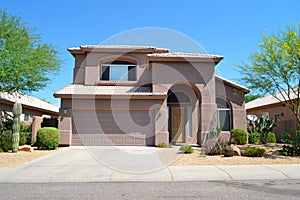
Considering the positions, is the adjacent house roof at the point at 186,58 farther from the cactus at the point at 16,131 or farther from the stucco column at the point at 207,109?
the cactus at the point at 16,131

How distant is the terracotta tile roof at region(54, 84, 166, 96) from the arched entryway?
7.23ft

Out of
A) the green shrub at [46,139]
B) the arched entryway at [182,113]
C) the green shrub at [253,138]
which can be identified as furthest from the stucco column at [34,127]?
the green shrub at [253,138]

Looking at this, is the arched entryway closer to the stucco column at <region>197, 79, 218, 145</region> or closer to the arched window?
the stucco column at <region>197, 79, 218, 145</region>

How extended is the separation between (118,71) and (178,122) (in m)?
6.19

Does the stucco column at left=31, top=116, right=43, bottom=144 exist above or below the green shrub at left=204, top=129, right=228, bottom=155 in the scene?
above

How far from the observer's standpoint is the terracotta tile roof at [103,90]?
56.7 feet

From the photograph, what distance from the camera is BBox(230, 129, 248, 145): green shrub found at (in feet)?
58.1

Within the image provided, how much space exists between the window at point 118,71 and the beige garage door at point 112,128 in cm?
385

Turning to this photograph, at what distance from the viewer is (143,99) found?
57.2ft

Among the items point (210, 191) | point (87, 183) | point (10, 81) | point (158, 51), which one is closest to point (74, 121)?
point (10, 81)

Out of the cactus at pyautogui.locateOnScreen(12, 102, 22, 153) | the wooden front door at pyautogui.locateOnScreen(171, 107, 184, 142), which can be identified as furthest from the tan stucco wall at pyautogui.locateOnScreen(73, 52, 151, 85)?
the cactus at pyautogui.locateOnScreen(12, 102, 22, 153)

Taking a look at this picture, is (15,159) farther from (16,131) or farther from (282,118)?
A: (282,118)

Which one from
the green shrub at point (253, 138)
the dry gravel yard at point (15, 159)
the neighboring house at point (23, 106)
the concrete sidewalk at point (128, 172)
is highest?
the neighboring house at point (23, 106)

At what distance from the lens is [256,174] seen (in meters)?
8.77
